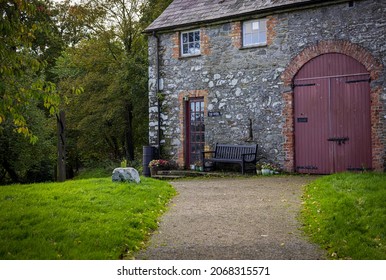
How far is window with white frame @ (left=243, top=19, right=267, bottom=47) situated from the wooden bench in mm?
3409

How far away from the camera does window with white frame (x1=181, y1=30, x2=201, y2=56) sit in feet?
49.2

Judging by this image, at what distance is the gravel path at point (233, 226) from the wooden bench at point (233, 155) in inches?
117

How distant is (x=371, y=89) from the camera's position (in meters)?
Result: 11.8

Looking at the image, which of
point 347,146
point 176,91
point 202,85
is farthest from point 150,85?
point 347,146

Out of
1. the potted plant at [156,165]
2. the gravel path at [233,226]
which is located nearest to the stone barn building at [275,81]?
the potted plant at [156,165]

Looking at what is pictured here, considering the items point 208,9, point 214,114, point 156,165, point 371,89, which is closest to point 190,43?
point 208,9

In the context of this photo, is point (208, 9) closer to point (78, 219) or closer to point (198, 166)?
point (198, 166)

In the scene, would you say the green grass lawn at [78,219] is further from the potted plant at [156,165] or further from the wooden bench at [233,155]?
the potted plant at [156,165]

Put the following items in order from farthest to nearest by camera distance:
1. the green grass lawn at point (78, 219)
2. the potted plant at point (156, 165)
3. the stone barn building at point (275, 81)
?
the potted plant at point (156, 165), the stone barn building at point (275, 81), the green grass lawn at point (78, 219)

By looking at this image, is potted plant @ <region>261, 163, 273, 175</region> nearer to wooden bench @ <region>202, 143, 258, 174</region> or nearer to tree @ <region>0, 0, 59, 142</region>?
wooden bench @ <region>202, 143, 258, 174</region>

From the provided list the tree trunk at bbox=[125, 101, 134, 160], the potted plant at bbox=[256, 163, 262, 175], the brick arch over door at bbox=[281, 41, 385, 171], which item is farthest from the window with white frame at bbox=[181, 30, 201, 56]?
the tree trunk at bbox=[125, 101, 134, 160]

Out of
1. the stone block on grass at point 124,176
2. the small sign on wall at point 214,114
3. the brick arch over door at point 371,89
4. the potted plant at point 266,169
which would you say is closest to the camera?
the stone block on grass at point 124,176

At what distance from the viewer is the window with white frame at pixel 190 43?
49.2 ft

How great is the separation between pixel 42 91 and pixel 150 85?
10.8 m
